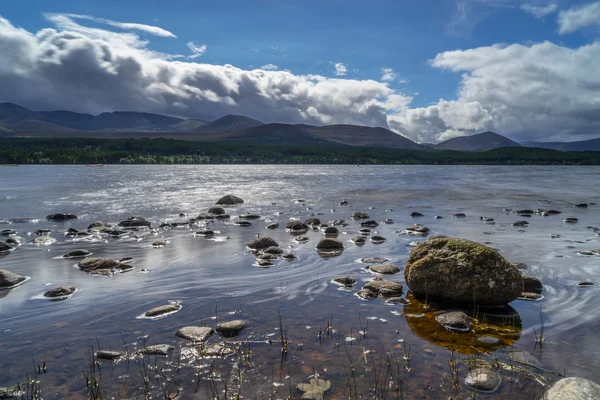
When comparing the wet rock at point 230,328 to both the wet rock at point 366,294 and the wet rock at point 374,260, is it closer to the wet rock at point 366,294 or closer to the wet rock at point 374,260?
the wet rock at point 366,294

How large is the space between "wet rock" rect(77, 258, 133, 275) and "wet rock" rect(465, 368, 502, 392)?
11233 mm

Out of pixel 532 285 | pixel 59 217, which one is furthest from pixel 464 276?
pixel 59 217

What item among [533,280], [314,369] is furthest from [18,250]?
[533,280]

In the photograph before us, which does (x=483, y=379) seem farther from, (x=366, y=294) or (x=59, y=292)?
(x=59, y=292)

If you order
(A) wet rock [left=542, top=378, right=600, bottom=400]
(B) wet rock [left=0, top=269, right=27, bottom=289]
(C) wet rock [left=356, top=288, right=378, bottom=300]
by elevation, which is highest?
(A) wet rock [left=542, top=378, right=600, bottom=400]

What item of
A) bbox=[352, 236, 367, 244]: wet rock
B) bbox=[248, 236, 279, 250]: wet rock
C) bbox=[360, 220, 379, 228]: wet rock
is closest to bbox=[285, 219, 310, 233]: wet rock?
bbox=[360, 220, 379, 228]: wet rock

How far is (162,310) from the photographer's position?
9.49m

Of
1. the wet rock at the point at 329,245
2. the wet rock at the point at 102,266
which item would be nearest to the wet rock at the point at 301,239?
the wet rock at the point at 329,245

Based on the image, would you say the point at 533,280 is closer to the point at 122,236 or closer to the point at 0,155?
the point at 122,236

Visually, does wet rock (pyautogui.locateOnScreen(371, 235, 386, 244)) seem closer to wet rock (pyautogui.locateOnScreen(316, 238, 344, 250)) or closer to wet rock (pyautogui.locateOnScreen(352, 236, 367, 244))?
wet rock (pyautogui.locateOnScreen(352, 236, 367, 244))

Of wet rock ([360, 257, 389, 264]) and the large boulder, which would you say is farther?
wet rock ([360, 257, 389, 264])

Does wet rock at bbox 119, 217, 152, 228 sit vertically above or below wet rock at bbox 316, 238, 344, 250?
below

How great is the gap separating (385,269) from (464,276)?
11.3 feet

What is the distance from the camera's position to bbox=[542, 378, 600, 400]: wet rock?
5.45m
